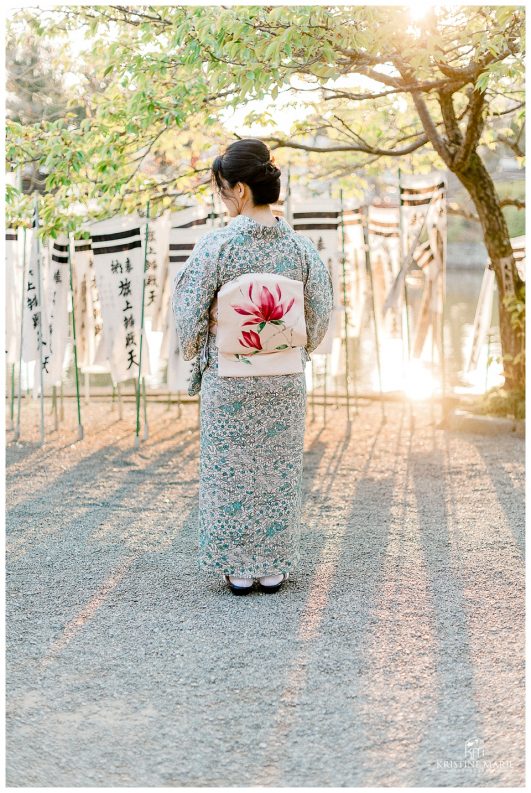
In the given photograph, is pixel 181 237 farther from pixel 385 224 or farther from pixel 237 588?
pixel 237 588

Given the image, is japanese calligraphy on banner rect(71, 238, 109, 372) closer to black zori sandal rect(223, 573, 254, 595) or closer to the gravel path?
the gravel path

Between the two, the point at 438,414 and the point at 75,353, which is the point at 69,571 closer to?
the point at 75,353

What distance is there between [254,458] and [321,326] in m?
0.60

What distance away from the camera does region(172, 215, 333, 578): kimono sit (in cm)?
357

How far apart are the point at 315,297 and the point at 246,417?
21.6 inches

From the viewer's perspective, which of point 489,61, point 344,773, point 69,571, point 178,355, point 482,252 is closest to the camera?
point 344,773

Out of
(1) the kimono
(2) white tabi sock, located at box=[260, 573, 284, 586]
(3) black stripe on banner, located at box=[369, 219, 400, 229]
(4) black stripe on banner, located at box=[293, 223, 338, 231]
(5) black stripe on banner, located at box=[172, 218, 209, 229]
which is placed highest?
(3) black stripe on banner, located at box=[369, 219, 400, 229]

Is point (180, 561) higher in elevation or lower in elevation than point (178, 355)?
lower

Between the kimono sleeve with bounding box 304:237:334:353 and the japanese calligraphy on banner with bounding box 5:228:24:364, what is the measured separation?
4147mm

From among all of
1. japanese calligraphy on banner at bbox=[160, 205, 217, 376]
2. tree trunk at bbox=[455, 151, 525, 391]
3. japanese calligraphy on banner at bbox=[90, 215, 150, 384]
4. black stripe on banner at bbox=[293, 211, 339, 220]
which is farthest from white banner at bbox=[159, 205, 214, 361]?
tree trunk at bbox=[455, 151, 525, 391]

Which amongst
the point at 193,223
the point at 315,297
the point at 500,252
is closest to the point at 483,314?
the point at 500,252

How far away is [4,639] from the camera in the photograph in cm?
332

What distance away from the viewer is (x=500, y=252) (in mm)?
7465

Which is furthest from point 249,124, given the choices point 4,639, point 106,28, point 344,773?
point 344,773
